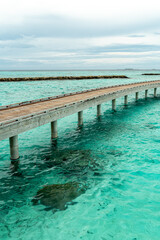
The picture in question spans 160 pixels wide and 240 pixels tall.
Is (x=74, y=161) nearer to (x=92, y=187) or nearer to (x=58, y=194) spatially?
(x=92, y=187)

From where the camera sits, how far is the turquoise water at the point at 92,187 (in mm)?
9164

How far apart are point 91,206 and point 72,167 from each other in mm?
4170

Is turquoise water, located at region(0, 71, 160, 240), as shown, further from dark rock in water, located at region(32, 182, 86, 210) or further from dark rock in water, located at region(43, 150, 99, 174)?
dark rock in water, located at region(32, 182, 86, 210)

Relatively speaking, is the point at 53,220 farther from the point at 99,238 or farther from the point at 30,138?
the point at 30,138

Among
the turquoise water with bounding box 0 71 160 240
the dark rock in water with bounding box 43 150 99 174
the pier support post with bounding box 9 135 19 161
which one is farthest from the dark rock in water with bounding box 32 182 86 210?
the pier support post with bounding box 9 135 19 161

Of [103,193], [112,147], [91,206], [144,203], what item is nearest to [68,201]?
[91,206]

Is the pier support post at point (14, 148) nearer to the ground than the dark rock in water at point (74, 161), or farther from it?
farther from it

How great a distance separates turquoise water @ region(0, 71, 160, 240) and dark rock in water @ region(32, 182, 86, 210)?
1.12 ft

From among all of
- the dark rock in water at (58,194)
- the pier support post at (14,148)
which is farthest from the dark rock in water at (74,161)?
the pier support post at (14,148)

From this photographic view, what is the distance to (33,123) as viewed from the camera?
50.6 ft

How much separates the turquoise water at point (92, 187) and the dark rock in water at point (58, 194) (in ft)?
1.12

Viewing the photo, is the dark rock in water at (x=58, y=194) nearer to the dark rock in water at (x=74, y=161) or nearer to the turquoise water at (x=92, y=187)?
A: the turquoise water at (x=92, y=187)


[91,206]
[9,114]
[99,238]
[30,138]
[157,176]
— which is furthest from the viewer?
[30,138]

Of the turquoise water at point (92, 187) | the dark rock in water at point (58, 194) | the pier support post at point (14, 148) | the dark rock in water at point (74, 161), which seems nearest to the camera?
the turquoise water at point (92, 187)
